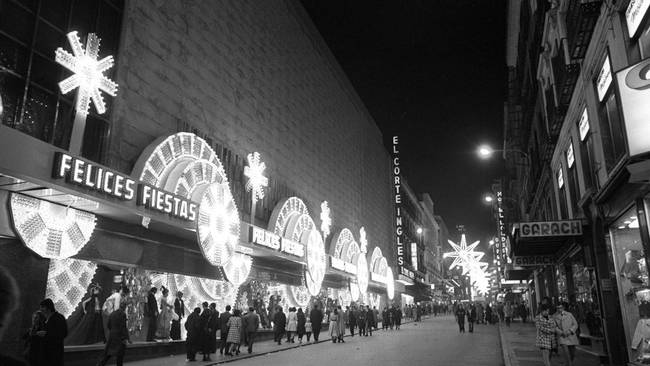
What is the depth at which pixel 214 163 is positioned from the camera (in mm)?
20703

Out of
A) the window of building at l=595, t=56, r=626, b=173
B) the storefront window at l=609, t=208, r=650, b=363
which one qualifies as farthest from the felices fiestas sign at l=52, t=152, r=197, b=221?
the storefront window at l=609, t=208, r=650, b=363

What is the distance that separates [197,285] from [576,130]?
609 inches

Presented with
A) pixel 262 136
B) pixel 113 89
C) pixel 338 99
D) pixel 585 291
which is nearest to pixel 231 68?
pixel 262 136

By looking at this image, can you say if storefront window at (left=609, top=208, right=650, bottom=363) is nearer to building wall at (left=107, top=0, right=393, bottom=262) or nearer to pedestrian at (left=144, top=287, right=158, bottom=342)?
pedestrian at (left=144, top=287, right=158, bottom=342)

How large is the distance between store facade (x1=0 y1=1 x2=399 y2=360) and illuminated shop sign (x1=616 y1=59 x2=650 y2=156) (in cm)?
1157

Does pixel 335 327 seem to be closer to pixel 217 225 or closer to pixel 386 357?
pixel 386 357

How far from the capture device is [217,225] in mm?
18031

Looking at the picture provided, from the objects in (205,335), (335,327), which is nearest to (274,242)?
(335,327)

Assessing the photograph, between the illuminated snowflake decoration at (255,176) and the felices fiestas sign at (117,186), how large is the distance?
767 cm

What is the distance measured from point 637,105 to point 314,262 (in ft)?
69.7

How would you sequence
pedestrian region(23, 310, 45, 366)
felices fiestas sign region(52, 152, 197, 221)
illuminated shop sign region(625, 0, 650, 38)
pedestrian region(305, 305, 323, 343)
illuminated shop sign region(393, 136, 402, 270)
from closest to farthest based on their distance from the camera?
pedestrian region(23, 310, 45, 366) → illuminated shop sign region(625, 0, 650, 38) → felices fiestas sign region(52, 152, 197, 221) → pedestrian region(305, 305, 323, 343) → illuminated shop sign region(393, 136, 402, 270)

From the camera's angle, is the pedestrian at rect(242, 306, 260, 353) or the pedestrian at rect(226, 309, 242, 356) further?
the pedestrian at rect(242, 306, 260, 353)

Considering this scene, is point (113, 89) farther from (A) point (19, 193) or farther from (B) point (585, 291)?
(B) point (585, 291)

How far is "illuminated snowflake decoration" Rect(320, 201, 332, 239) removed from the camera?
35844 mm
